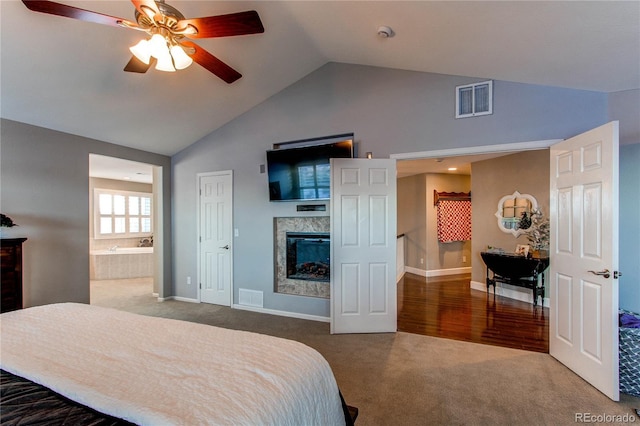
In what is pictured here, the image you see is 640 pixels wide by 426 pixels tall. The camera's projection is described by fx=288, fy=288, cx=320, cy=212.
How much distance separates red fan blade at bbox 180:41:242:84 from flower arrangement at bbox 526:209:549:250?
4.89 meters

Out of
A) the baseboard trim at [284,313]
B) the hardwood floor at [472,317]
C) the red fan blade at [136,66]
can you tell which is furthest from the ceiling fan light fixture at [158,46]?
the hardwood floor at [472,317]

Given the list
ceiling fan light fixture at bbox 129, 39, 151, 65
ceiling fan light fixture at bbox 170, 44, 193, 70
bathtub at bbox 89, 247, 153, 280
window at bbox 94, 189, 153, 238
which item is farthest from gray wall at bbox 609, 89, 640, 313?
window at bbox 94, 189, 153, 238

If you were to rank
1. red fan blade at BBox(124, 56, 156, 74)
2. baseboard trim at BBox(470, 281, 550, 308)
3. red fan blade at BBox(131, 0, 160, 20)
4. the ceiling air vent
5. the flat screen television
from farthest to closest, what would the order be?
baseboard trim at BBox(470, 281, 550, 308) < the flat screen television < the ceiling air vent < red fan blade at BBox(124, 56, 156, 74) < red fan blade at BBox(131, 0, 160, 20)

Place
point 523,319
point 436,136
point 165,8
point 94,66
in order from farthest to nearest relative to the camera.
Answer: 1. point 523,319
2. point 436,136
3. point 94,66
4. point 165,8

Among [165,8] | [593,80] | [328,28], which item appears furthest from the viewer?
[328,28]

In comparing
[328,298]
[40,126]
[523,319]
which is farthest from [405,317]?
[40,126]

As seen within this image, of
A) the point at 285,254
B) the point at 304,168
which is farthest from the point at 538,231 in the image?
the point at 285,254

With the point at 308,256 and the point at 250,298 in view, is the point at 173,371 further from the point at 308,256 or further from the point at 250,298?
the point at 250,298

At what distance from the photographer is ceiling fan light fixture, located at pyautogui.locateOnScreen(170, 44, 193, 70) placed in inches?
74.3

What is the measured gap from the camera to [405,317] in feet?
12.9

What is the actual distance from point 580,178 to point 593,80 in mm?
923

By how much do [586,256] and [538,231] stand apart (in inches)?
97.6

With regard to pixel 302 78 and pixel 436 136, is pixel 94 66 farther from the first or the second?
pixel 436 136

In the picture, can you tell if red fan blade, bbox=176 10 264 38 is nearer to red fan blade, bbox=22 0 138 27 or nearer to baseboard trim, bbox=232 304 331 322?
red fan blade, bbox=22 0 138 27
